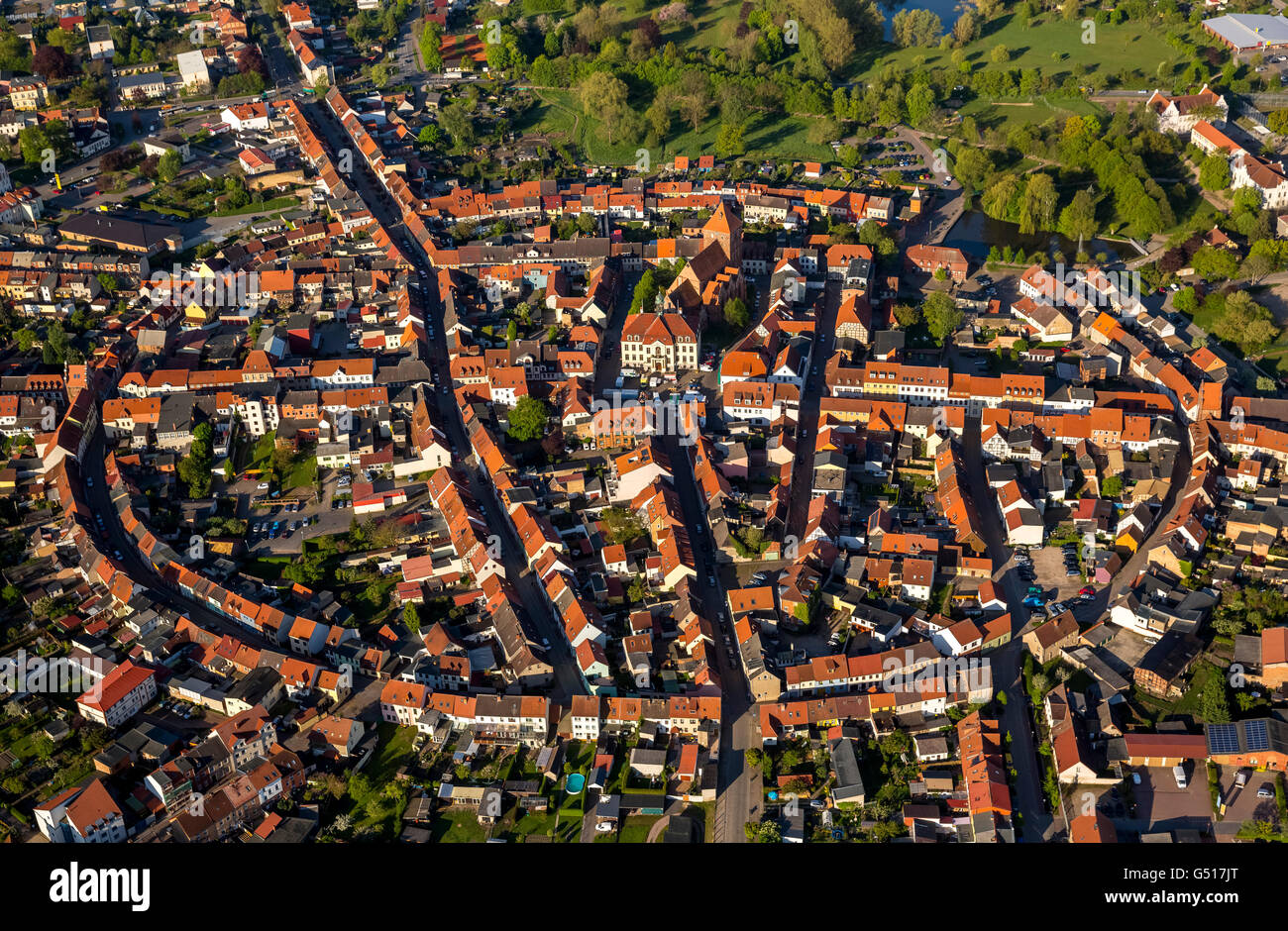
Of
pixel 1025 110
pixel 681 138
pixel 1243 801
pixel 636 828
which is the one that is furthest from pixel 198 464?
pixel 1025 110

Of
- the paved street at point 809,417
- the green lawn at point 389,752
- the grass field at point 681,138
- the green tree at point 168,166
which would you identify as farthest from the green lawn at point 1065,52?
the green lawn at point 389,752

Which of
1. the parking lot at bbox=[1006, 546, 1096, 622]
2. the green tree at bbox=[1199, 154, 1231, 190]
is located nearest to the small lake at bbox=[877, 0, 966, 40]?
the green tree at bbox=[1199, 154, 1231, 190]

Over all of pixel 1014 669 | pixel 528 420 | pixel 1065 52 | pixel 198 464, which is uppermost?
pixel 1065 52

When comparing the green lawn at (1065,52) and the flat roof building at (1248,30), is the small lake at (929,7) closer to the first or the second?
the green lawn at (1065,52)

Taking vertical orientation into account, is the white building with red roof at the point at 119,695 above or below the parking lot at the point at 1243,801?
above

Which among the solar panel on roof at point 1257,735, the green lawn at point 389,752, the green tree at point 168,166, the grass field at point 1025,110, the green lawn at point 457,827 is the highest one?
the green tree at point 168,166

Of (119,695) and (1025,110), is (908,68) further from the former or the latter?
(119,695)

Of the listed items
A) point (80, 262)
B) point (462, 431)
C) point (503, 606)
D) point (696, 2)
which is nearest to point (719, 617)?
point (503, 606)
